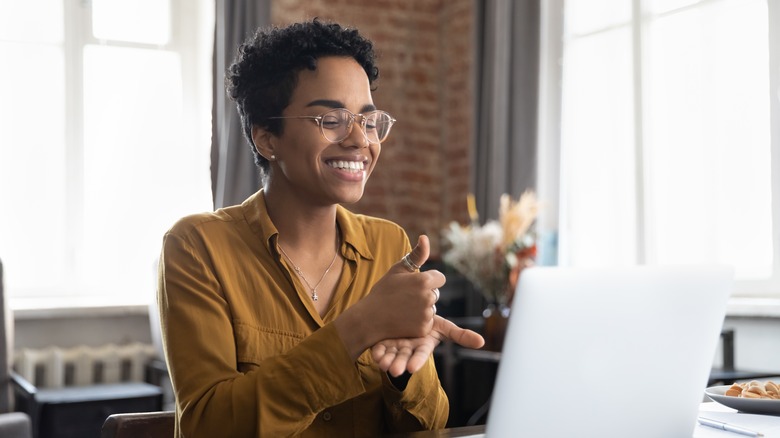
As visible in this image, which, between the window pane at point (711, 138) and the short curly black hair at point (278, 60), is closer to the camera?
the short curly black hair at point (278, 60)

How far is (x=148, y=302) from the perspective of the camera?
449cm

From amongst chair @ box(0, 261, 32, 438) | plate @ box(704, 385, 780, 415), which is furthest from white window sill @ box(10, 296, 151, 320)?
plate @ box(704, 385, 780, 415)

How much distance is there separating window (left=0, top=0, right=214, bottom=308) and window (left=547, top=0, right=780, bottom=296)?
191cm

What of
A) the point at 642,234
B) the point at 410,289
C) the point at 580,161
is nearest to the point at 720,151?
the point at 642,234

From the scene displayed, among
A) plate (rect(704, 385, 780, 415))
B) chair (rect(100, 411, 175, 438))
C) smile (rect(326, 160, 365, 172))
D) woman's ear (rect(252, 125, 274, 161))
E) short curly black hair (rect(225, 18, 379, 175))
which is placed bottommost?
chair (rect(100, 411, 175, 438))

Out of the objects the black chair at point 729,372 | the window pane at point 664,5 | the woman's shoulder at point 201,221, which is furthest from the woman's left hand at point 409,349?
the window pane at point 664,5

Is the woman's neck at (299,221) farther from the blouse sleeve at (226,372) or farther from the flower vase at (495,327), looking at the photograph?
the flower vase at (495,327)

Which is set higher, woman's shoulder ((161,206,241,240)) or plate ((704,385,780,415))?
woman's shoulder ((161,206,241,240))

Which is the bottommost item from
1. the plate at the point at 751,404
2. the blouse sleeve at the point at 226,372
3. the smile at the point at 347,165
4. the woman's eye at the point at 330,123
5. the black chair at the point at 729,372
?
the black chair at the point at 729,372

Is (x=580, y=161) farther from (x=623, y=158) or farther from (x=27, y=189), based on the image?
(x=27, y=189)

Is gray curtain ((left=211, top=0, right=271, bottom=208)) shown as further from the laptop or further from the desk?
the laptop

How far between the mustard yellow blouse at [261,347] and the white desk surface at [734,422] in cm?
46

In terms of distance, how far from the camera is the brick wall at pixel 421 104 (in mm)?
5152

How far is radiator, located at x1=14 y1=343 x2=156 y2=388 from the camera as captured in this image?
4234mm
